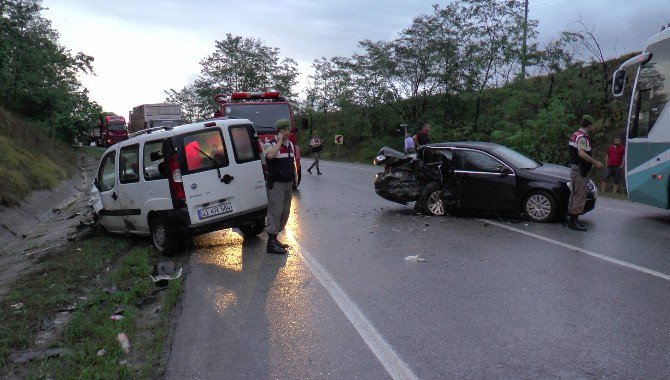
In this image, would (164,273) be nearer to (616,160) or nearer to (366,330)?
(366,330)

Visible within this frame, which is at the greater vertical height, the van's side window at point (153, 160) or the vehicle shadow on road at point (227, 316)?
the van's side window at point (153, 160)

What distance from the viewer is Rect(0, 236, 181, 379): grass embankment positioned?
4.48 meters

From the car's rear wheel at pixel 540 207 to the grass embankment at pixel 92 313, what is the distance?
6.77m

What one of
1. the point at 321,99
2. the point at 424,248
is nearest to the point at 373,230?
the point at 424,248

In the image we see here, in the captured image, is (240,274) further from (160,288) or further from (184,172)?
(184,172)

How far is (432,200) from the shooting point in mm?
12016

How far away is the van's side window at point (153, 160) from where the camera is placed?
28.8 feet

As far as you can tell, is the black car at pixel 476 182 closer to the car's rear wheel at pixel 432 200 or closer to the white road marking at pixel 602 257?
the car's rear wheel at pixel 432 200

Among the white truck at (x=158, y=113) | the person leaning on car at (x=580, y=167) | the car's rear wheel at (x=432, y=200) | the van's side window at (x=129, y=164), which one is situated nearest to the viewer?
the van's side window at (x=129, y=164)

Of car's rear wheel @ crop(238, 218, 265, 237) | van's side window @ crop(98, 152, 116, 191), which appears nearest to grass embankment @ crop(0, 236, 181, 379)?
van's side window @ crop(98, 152, 116, 191)

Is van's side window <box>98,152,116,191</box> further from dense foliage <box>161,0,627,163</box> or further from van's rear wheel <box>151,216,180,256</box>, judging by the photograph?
dense foliage <box>161,0,627,163</box>

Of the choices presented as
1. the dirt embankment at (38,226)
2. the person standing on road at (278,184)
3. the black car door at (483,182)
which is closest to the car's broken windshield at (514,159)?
the black car door at (483,182)

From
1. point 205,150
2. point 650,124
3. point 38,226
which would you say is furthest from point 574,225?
point 38,226

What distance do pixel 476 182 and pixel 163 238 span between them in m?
6.02
